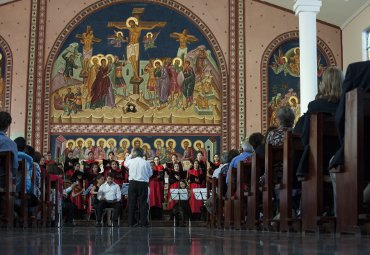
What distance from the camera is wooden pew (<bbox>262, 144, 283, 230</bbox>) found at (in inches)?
255

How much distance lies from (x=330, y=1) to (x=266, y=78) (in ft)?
8.56

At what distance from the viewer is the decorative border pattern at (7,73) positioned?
58.0 feet

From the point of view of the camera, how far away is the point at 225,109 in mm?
17953

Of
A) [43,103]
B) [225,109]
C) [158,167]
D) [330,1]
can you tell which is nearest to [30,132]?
[43,103]

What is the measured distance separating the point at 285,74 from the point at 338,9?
217 centimetres

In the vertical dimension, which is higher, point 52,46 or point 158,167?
point 52,46

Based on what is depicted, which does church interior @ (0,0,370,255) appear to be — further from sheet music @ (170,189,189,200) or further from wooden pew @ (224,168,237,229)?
wooden pew @ (224,168,237,229)

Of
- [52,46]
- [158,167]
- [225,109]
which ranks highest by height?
[52,46]

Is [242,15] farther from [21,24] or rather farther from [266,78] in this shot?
[21,24]

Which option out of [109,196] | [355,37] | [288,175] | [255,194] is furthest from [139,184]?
[355,37]

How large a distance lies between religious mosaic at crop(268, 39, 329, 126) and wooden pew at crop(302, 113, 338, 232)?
13030mm

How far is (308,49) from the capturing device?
14.4 meters

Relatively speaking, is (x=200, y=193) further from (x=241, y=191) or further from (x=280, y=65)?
(x=241, y=191)

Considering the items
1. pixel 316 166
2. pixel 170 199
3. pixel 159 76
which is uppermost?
pixel 159 76
